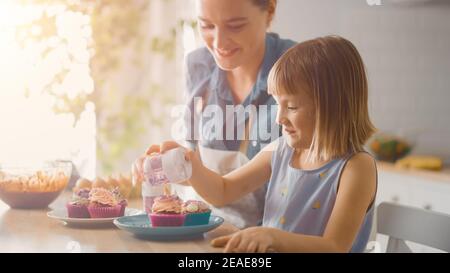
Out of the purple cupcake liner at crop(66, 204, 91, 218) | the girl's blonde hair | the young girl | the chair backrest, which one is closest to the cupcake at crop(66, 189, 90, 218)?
Result: the purple cupcake liner at crop(66, 204, 91, 218)

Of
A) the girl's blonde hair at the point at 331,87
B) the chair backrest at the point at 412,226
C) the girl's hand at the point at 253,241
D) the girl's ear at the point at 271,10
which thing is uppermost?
the girl's ear at the point at 271,10

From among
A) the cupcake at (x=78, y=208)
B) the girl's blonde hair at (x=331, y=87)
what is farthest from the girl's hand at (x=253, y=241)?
the cupcake at (x=78, y=208)

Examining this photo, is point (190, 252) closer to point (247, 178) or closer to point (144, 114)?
point (247, 178)

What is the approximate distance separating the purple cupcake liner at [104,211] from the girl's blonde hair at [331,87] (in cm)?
27

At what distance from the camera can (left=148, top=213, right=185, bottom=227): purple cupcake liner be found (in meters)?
0.93

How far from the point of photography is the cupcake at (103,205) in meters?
1.05

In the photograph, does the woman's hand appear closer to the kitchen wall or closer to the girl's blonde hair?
the girl's blonde hair

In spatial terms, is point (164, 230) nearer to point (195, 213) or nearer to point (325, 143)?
point (195, 213)

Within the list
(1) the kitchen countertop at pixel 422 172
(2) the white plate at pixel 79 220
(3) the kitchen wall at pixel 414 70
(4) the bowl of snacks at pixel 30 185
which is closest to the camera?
(2) the white plate at pixel 79 220

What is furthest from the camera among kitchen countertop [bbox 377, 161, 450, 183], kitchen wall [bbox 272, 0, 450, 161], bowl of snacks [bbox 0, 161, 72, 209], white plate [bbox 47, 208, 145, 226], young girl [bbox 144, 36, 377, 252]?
kitchen wall [bbox 272, 0, 450, 161]

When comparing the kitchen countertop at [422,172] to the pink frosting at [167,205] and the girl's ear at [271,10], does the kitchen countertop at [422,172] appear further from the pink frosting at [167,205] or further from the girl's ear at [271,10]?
the pink frosting at [167,205]

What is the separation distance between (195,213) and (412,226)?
343 millimetres

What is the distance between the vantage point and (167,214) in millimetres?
934
